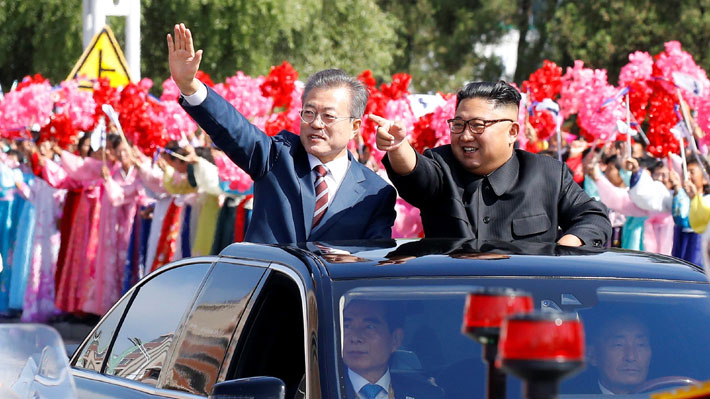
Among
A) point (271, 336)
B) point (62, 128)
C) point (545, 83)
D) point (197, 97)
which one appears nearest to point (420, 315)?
point (271, 336)

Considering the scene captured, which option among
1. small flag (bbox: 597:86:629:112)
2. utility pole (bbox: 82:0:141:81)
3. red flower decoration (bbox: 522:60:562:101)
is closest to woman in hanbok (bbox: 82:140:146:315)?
utility pole (bbox: 82:0:141:81)

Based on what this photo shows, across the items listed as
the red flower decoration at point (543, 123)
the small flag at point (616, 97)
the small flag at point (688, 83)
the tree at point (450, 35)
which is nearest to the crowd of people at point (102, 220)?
the red flower decoration at point (543, 123)

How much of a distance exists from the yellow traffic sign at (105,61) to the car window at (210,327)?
449 inches

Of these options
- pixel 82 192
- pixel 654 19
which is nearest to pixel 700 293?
pixel 82 192

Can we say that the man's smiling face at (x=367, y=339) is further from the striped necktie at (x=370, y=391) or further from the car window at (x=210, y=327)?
the car window at (x=210, y=327)

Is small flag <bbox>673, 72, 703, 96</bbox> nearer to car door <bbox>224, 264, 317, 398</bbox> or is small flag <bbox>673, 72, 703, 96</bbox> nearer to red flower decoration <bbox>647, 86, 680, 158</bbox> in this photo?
red flower decoration <bbox>647, 86, 680, 158</bbox>

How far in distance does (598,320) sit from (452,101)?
669cm

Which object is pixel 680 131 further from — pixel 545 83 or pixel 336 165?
pixel 336 165

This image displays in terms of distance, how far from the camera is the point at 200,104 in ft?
18.4

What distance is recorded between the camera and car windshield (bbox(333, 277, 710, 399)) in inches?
153

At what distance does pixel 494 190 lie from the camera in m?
5.30

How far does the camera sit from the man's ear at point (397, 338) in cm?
396

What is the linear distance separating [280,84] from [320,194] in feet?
19.6

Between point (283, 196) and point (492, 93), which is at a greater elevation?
point (492, 93)
